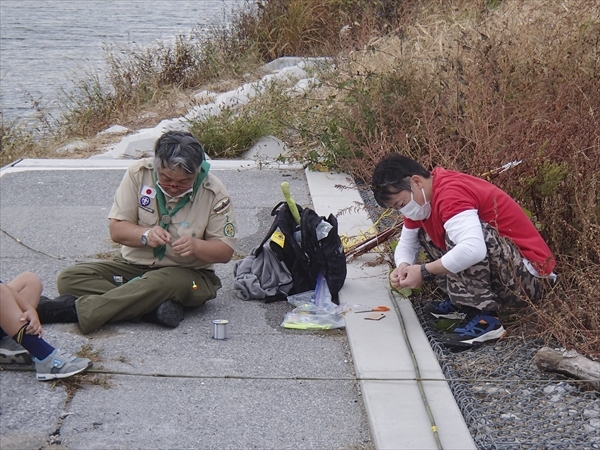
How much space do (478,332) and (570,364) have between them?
22.4 inches

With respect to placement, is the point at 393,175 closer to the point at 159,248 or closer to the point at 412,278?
the point at 412,278

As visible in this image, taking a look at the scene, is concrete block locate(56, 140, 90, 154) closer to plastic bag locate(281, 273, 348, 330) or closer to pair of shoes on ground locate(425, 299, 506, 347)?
plastic bag locate(281, 273, 348, 330)

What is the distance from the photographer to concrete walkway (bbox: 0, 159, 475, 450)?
3.56 metres

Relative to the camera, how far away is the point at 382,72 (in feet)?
26.8

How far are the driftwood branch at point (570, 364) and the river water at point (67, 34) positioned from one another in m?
9.97

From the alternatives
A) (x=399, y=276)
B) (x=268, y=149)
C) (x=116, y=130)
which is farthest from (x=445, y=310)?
(x=116, y=130)

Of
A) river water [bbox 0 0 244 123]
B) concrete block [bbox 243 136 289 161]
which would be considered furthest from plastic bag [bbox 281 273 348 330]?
river water [bbox 0 0 244 123]

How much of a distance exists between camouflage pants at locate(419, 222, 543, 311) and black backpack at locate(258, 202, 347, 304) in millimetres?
688

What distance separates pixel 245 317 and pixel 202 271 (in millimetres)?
360

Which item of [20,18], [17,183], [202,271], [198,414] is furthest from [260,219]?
[20,18]

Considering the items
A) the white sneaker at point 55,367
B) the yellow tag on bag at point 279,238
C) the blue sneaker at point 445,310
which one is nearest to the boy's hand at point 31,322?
the white sneaker at point 55,367

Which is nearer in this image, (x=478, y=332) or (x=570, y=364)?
(x=570, y=364)

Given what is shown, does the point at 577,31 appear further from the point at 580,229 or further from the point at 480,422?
the point at 480,422

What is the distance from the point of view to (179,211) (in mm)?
4820
